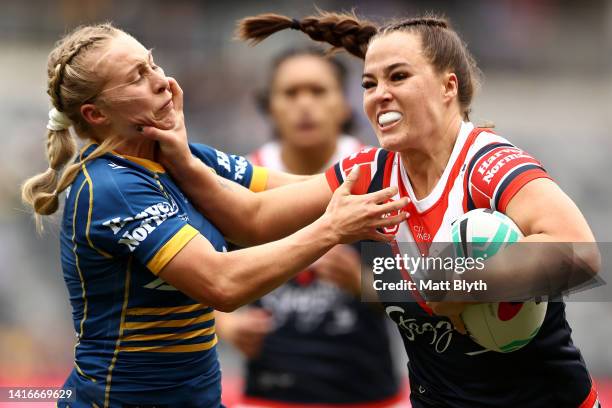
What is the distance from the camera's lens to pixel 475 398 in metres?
3.11

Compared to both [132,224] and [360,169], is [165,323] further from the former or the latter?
[360,169]

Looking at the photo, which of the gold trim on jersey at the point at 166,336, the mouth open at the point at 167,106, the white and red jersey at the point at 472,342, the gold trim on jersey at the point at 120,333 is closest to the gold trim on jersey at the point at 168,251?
the gold trim on jersey at the point at 120,333

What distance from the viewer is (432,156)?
3188 millimetres

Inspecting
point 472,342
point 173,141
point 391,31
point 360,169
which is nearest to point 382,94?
point 391,31

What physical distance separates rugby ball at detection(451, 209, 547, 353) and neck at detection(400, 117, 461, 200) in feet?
0.89

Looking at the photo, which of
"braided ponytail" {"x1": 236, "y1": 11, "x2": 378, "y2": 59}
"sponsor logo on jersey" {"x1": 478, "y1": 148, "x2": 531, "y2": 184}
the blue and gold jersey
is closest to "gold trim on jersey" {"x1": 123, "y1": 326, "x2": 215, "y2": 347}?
the blue and gold jersey

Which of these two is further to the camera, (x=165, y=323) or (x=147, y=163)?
(x=147, y=163)

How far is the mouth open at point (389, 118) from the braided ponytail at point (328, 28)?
527 mm

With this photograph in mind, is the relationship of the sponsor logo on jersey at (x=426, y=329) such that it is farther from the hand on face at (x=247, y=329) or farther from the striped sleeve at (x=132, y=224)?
the hand on face at (x=247, y=329)

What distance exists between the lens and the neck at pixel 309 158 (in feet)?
17.2

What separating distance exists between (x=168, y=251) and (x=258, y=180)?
2.77 ft

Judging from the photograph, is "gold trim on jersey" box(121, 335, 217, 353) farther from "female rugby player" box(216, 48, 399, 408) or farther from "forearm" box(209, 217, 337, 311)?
"female rugby player" box(216, 48, 399, 408)

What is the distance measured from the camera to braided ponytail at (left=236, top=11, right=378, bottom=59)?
3613mm

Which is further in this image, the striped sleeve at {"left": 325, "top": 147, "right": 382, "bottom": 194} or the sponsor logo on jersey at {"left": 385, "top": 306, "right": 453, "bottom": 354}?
the striped sleeve at {"left": 325, "top": 147, "right": 382, "bottom": 194}
